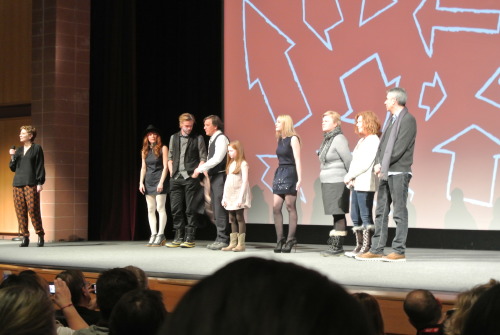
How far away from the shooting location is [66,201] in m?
8.24

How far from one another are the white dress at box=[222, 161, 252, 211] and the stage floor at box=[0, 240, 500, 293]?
0.42 metres

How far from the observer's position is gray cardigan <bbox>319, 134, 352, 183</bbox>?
5.77m

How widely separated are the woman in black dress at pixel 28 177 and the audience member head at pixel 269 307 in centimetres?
676

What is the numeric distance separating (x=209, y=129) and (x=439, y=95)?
2.01m

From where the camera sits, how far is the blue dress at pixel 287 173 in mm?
6023

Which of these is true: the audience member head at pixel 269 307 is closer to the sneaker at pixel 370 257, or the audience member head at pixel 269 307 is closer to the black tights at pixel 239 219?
the sneaker at pixel 370 257

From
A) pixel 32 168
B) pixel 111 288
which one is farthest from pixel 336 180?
pixel 111 288

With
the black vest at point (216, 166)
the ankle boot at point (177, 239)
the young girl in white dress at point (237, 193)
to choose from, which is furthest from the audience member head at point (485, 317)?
the ankle boot at point (177, 239)

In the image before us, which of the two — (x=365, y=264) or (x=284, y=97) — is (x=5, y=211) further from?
(x=365, y=264)

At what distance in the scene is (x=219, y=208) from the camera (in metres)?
6.52

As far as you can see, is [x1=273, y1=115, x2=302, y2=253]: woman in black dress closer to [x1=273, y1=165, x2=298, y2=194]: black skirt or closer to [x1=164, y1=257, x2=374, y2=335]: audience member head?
[x1=273, y1=165, x2=298, y2=194]: black skirt

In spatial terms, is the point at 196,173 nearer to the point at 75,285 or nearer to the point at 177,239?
the point at 177,239

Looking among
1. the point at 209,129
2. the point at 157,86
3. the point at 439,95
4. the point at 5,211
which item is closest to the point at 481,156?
the point at 439,95

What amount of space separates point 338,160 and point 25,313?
187 inches
